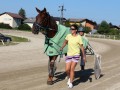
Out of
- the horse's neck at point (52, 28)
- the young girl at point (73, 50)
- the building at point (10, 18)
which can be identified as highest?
the building at point (10, 18)

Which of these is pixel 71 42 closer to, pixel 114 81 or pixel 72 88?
pixel 72 88

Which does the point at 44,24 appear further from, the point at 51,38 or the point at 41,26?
the point at 51,38

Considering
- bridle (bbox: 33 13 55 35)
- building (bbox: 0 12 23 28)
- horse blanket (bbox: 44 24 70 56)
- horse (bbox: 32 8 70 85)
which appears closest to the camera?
bridle (bbox: 33 13 55 35)

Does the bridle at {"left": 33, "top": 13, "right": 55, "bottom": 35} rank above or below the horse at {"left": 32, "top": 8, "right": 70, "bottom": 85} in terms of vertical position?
above

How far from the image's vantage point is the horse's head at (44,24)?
358 inches

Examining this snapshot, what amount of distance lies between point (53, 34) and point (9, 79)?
6.24 feet

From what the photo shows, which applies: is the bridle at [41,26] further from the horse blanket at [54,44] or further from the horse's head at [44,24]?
the horse blanket at [54,44]

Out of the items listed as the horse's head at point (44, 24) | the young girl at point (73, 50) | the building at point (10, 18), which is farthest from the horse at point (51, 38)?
the building at point (10, 18)

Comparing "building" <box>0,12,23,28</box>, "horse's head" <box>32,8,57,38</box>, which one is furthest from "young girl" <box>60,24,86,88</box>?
"building" <box>0,12,23,28</box>

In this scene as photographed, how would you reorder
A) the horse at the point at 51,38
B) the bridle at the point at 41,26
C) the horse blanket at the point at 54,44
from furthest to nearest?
1. the horse blanket at the point at 54,44
2. the horse at the point at 51,38
3. the bridle at the point at 41,26

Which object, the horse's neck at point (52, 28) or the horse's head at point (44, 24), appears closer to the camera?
the horse's head at point (44, 24)

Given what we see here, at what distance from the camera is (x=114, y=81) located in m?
11.0

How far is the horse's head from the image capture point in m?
9.10

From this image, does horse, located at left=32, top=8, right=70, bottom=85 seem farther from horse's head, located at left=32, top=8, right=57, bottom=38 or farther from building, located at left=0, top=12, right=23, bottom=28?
building, located at left=0, top=12, right=23, bottom=28
